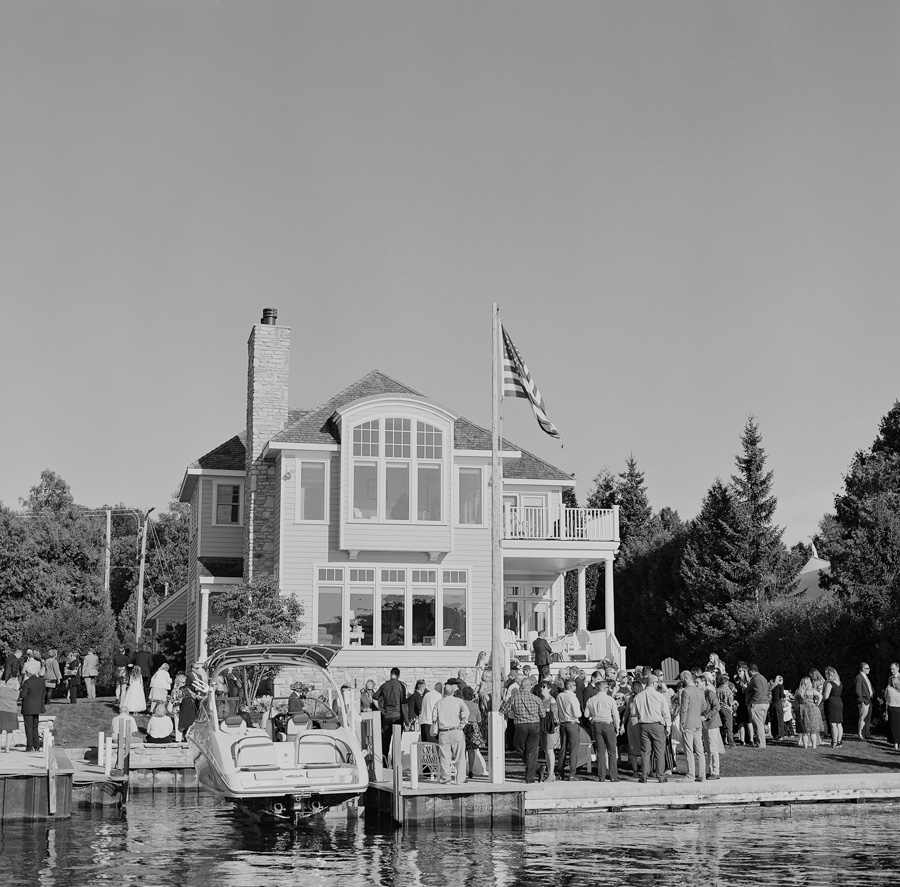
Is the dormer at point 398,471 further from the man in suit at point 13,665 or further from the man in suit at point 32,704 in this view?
the man in suit at point 32,704

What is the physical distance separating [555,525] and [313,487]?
743 cm

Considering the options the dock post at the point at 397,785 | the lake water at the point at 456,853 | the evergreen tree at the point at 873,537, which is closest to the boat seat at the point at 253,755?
the lake water at the point at 456,853

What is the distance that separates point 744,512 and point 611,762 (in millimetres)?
28253

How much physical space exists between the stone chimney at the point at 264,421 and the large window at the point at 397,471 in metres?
3.05

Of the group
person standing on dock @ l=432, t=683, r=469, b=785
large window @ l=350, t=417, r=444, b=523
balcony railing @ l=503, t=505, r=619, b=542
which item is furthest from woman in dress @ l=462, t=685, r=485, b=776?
balcony railing @ l=503, t=505, r=619, b=542

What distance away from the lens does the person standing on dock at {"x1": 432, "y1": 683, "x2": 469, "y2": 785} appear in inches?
776

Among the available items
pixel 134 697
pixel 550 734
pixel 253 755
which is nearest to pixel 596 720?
pixel 550 734

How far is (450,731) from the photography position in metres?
19.9

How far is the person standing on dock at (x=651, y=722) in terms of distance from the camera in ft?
65.3

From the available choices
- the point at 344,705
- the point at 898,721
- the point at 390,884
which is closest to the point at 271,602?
the point at 344,705

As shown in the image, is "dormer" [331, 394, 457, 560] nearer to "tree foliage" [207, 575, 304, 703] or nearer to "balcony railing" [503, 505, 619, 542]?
"tree foliage" [207, 575, 304, 703]

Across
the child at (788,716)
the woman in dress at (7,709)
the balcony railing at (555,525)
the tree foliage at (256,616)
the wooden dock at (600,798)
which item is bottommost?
the wooden dock at (600,798)

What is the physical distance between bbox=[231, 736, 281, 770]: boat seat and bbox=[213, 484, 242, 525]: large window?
70.0ft

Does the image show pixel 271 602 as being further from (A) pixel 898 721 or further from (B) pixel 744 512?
(B) pixel 744 512
